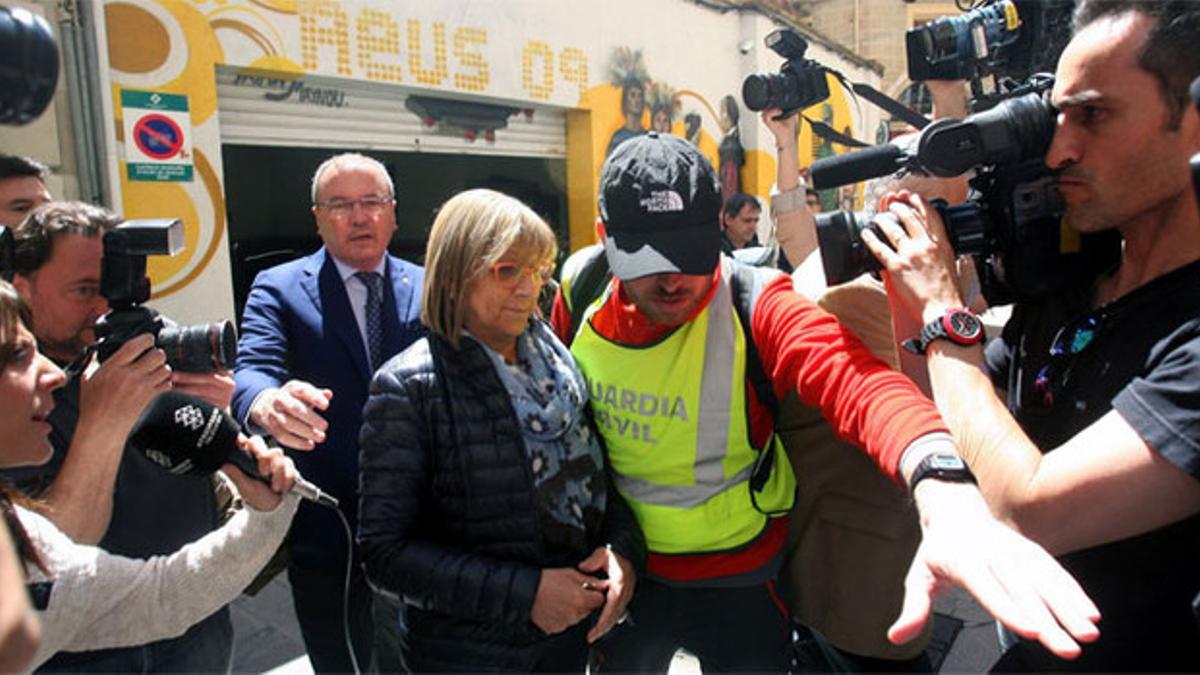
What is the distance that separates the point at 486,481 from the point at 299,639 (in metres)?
2.44

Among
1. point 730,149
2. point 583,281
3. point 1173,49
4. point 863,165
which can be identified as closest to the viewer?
point 1173,49

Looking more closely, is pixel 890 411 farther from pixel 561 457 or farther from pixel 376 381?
pixel 376 381

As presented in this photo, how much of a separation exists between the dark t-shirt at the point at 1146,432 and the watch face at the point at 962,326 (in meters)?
0.18

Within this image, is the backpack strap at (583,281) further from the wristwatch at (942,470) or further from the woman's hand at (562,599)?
the wristwatch at (942,470)

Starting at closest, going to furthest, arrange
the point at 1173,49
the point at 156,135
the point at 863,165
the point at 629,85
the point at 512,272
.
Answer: the point at 1173,49
the point at 863,165
the point at 512,272
the point at 156,135
the point at 629,85

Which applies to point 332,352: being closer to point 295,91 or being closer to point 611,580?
point 611,580

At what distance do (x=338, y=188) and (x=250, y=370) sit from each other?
28.3 inches

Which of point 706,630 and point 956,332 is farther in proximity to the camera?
point 706,630

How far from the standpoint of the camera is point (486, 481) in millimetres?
1535

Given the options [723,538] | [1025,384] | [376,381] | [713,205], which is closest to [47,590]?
[376,381]

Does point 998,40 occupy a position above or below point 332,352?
above

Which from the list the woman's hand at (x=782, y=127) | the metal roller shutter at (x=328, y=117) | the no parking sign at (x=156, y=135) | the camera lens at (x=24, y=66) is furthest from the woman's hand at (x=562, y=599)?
the metal roller shutter at (x=328, y=117)

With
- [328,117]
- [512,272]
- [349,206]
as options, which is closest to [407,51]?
[328,117]

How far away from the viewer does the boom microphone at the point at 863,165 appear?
138cm
